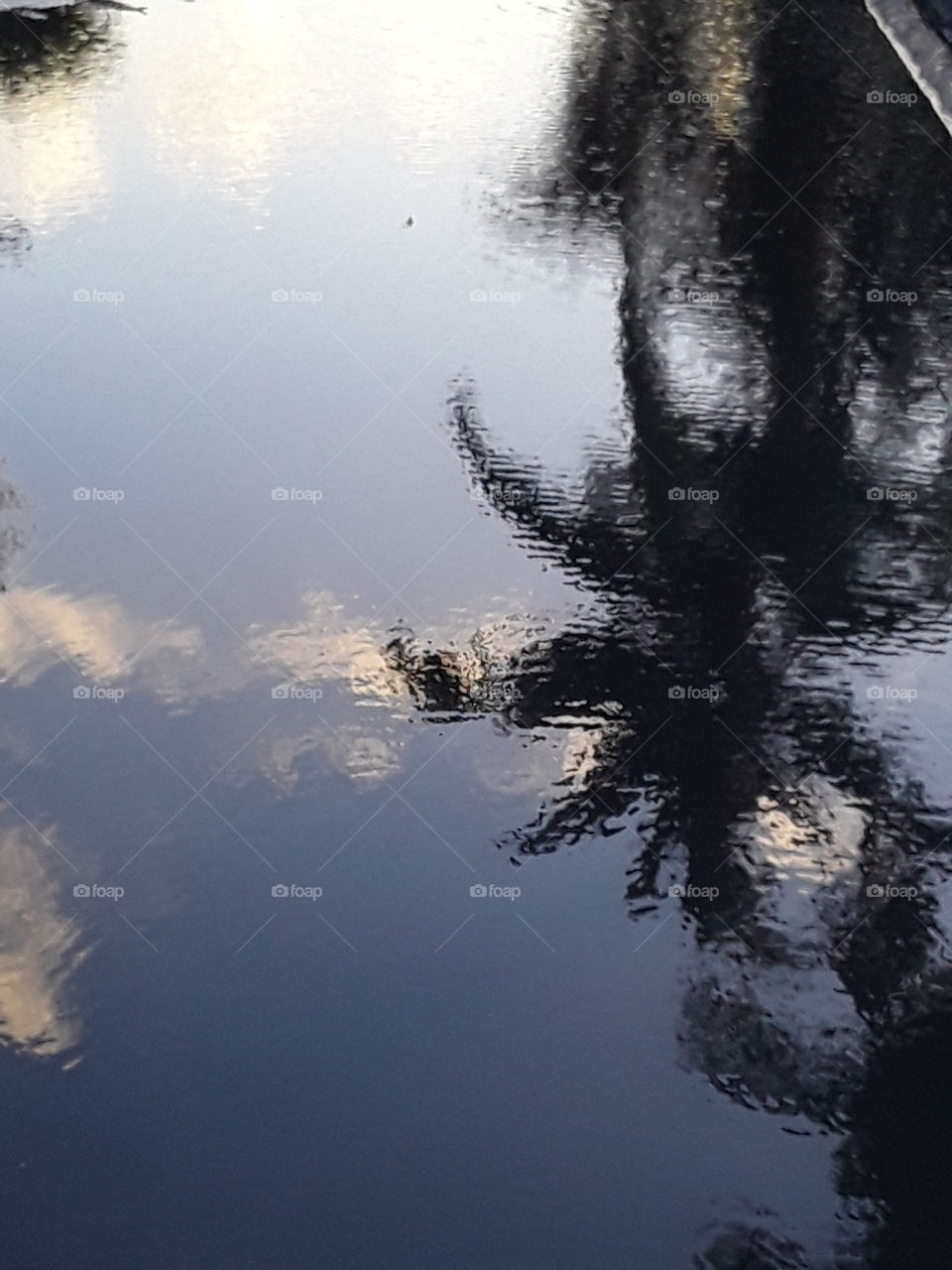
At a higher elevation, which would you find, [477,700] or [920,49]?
[920,49]

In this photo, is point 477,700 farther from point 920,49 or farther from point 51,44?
point 51,44

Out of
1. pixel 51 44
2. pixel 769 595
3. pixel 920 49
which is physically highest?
pixel 920 49

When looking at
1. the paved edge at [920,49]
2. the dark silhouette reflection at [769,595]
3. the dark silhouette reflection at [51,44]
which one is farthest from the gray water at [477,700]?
the dark silhouette reflection at [51,44]

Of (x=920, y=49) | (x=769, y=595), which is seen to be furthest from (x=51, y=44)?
(x=769, y=595)

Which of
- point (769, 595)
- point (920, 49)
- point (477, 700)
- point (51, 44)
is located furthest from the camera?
point (51, 44)

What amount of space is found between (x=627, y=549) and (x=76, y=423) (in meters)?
3.33

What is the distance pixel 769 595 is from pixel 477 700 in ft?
5.34

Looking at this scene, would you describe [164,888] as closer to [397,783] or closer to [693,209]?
[397,783]

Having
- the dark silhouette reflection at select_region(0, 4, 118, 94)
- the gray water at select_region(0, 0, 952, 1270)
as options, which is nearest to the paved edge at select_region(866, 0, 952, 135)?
the gray water at select_region(0, 0, 952, 1270)

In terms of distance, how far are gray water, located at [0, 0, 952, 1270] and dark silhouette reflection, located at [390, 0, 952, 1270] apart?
25 millimetres

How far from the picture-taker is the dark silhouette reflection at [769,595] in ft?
17.4

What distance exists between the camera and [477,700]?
6680mm

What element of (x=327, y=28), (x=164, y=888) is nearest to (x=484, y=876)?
(x=164, y=888)

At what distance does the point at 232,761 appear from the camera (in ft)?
20.7
